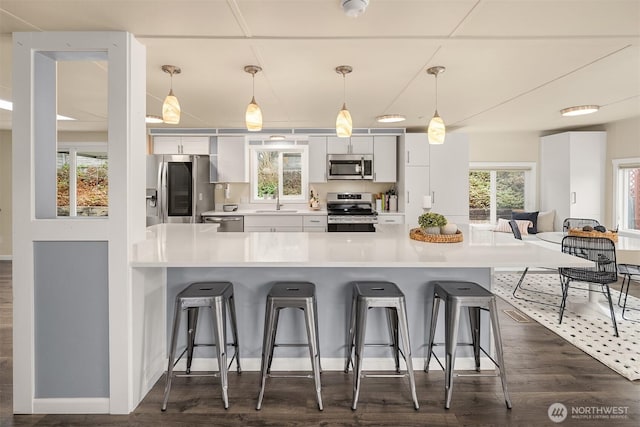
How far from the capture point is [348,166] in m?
5.68

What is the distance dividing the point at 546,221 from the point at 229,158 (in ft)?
16.6

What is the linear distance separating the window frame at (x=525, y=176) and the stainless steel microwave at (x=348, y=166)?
79.2 inches

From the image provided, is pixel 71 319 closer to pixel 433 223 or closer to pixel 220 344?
pixel 220 344

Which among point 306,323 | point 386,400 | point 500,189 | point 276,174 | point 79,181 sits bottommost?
point 386,400

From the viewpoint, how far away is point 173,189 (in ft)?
17.9

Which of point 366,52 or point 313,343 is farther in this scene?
point 366,52

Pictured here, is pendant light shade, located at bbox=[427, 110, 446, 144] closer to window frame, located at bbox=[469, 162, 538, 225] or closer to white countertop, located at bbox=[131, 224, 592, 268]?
white countertop, located at bbox=[131, 224, 592, 268]

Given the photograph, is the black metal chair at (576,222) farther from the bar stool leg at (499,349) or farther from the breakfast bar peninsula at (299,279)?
the bar stool leg at (499,349)

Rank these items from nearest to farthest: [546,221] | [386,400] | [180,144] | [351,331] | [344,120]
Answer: [386,400]
[351,331]
[344,120]
[180,144]
[546,221]

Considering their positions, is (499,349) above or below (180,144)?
below

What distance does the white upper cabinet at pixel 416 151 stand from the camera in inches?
219

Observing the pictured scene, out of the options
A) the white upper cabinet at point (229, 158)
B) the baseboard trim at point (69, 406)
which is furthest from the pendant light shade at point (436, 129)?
the white upper cabinet at point (229, 158)

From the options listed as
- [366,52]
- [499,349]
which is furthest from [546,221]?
[366,52]

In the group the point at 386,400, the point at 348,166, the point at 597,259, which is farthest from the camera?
the point at 348,166
